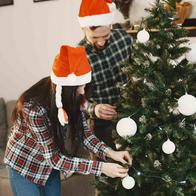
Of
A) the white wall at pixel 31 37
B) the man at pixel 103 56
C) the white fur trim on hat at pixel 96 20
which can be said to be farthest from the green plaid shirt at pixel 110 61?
the white wall at pixel 31 37

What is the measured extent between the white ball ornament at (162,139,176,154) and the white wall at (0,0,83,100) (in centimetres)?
170

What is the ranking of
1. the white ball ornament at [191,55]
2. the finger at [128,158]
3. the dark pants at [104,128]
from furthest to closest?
the dark pants at [104,128] → the finger at [128,158] → the white ball ornament at [191,55]

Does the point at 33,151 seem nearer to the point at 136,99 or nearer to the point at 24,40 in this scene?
the point at 136,99

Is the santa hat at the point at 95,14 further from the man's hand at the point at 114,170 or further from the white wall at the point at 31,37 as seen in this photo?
the white wall at the point at 31,37

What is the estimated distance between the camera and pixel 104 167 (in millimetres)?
1676

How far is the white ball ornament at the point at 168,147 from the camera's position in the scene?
158cm

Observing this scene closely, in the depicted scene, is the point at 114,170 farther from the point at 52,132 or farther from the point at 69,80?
the point at 69,80

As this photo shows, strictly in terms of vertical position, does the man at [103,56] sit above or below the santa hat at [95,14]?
below

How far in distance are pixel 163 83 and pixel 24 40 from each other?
81.4 inches

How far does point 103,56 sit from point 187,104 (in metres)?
0.78

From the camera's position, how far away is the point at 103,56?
216 centimetres

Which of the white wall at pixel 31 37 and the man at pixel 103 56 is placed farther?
the white wall at pixel 31 37

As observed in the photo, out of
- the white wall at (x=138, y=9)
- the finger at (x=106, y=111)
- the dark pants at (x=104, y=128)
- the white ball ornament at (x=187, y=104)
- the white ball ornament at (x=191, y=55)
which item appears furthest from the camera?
the white wall at (x=138, y=9)

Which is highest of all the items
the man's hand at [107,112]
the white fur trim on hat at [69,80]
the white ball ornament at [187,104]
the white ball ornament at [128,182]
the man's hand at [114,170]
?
the white fur trim on hat at [69,80]
